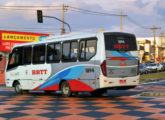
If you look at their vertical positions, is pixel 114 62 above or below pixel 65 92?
above

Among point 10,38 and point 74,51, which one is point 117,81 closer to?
point 74,51

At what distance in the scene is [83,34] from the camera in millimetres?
16281

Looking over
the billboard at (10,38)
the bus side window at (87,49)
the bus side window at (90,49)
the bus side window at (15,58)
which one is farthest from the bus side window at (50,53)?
the billboard at (10,38)

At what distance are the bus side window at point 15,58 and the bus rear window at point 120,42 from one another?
6673 millimetres

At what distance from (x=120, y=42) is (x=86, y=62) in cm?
176

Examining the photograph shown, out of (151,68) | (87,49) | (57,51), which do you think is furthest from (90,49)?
(151,68)

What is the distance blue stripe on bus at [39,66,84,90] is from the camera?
15982 mm

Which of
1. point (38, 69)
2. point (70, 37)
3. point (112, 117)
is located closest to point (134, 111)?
point (112, 117)

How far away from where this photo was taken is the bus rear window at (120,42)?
1532 cm

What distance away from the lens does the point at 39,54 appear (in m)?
18.6

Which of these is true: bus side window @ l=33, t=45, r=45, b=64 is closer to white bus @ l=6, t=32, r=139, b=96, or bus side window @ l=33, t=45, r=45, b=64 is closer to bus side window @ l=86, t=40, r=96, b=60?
white bus @ l=6, t=32, r=139, b=96

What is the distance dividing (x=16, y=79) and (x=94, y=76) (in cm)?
677

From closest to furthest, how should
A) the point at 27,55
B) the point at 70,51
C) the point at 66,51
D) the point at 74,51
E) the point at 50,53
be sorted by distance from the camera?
1. the point at 74,51
2. the point at 70,51
3. the point at 66,51
4. the point at 50,53
5. the point at 27,55

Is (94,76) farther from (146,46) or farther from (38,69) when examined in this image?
(146,46)
